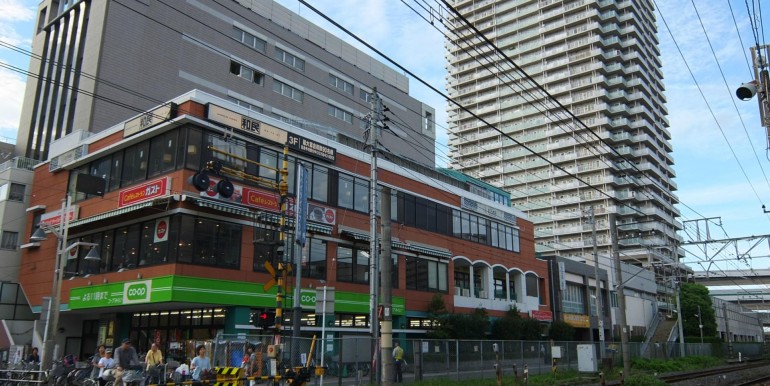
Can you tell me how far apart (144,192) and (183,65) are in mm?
23756

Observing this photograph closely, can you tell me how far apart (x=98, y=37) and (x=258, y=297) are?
92.0 ft

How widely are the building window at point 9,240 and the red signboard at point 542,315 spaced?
36.6 m

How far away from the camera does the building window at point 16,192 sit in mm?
36688

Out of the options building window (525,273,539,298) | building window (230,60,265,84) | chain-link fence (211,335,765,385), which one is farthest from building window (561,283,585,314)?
building window (230,60,265,84)

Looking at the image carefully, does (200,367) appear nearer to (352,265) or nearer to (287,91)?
(352,265)

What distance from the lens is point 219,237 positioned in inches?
1075

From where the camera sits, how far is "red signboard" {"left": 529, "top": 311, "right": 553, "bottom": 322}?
47.6 metres

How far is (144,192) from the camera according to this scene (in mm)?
27312

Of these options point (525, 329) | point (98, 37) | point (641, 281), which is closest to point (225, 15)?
point (98, 37)

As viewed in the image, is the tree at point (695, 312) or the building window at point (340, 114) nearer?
the building window at point (340, 114)

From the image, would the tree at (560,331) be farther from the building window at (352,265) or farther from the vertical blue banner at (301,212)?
the vertical blue banner at (301,212)

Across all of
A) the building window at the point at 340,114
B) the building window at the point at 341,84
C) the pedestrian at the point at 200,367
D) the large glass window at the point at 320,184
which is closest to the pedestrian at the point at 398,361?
the pedestrian at the point at 200,367

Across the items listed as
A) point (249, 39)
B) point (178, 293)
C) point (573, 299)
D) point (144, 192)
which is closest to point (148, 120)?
point (144, 192)

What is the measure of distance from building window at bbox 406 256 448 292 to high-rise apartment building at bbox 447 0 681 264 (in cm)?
5551
